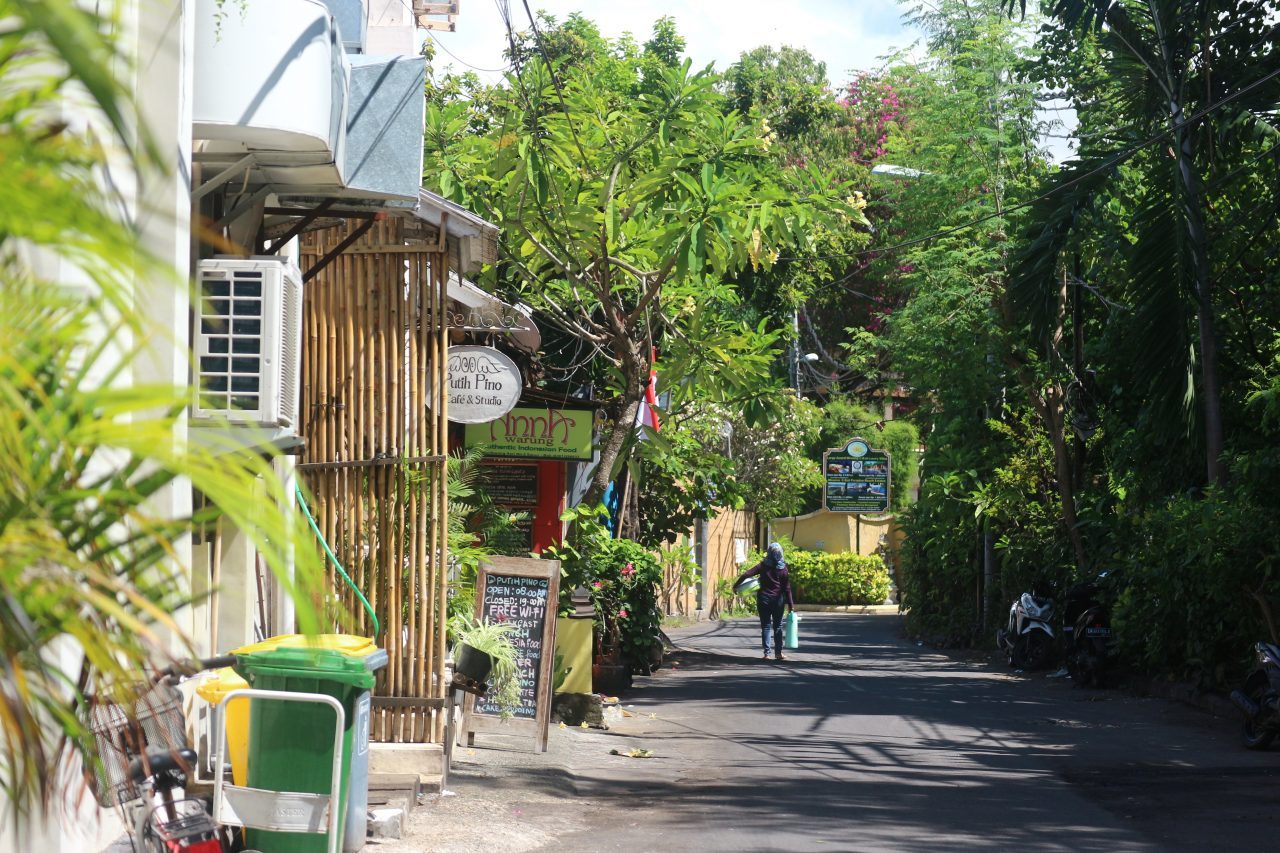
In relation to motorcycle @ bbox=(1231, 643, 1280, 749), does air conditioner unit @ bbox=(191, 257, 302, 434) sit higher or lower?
higher

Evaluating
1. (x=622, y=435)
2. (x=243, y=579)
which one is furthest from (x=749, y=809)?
(x=622, y=435)

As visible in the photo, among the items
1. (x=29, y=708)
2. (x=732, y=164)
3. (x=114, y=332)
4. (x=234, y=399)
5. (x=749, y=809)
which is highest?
(x=732, y=164)

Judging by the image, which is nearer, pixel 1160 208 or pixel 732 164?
pixel 732 164

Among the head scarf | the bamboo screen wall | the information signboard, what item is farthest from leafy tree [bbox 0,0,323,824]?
the information signboard

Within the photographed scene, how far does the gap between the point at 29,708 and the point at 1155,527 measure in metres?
15.7

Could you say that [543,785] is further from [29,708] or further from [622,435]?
[29,708]

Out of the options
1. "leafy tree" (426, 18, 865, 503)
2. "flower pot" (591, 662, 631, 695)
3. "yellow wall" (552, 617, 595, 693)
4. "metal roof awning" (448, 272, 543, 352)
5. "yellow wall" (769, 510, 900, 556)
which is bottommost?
"flower pot" (591, 662, 631, 695)

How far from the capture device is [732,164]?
13.4m

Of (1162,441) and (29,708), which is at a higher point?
(1162,441)

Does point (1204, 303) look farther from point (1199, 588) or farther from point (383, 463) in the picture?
point (383, 463)

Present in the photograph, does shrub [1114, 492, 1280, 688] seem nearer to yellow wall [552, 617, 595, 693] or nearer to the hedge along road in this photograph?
the hedge along road

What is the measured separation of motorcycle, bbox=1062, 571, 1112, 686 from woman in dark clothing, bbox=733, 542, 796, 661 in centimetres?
500

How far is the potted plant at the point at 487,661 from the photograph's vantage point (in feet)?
34.7

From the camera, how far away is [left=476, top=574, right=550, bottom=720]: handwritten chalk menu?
1149 cm
